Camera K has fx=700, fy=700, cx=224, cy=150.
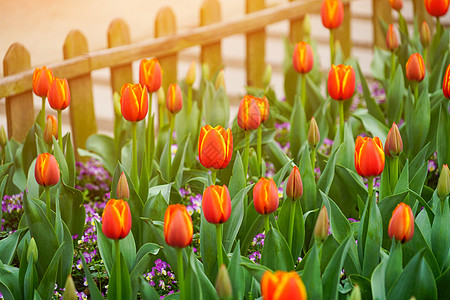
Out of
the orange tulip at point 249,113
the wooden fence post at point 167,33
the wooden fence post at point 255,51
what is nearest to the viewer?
the orange tulip at point 249,113

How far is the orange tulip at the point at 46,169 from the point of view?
171 centimetres

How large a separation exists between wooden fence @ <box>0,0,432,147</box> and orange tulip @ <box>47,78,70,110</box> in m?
0.90

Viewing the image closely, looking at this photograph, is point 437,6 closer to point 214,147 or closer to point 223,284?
point 214,147

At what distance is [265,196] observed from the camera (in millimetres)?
1560

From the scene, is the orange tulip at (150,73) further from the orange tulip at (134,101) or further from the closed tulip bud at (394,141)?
the closed tulip bud at (394,141)

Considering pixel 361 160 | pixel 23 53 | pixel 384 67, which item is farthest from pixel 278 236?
pixel 384 67

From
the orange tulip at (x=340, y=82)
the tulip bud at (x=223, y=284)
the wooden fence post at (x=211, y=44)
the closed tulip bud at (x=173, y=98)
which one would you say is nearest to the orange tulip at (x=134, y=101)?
the closed tulip bud at (x=173, y=98)

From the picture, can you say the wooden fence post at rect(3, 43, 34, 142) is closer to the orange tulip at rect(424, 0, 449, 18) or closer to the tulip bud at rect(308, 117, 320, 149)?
the tulip bud at rect(308, 117, 320, 149)

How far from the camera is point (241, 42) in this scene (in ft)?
19.1

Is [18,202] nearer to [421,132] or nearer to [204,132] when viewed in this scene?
[204,132]

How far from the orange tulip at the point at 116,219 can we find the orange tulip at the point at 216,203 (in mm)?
160

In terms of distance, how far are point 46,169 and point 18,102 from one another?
49.0 inches

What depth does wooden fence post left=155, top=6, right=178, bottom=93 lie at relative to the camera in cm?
→ 332

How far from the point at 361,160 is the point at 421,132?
2.72 ft
